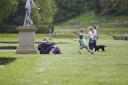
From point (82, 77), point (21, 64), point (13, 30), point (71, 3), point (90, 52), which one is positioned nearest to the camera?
point (82, 77)

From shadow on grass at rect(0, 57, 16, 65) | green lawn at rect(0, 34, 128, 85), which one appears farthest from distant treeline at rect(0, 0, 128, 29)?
green lawn at rect(0, 34, 128, 85)

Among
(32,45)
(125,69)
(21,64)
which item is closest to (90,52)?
(32,45)

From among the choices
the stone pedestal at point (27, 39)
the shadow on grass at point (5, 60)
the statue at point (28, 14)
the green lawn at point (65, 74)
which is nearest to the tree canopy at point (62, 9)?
the statue at point (28, 14)

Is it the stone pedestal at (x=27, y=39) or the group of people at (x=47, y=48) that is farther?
the stone pedestal at (x=27, y=39)

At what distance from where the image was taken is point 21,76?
17.9 meters

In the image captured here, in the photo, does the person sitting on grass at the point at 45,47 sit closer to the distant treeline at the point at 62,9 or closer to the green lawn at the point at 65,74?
the green lawn at the point at 65,74

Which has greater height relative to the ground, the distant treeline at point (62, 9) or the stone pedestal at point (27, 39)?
the distant treeline at point (62, 9)

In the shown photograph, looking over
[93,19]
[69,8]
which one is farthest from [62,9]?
[93,19]

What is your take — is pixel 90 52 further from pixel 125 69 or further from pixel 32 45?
pixel 125 69

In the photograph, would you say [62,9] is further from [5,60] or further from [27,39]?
[5,60]

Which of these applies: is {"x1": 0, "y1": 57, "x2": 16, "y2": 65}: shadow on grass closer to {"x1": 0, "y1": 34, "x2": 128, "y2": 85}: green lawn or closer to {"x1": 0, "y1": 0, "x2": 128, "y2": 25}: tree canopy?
{"x1": 0, "y1": 34, "x2": 128, "y2": 85}: green lawn

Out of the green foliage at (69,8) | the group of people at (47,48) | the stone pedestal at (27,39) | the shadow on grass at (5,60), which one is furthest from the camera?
the green foliage at (69,8)

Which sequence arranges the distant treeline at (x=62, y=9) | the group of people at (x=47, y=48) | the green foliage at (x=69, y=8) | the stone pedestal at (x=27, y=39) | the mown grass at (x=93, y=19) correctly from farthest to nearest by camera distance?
the green foliage at (x=69, y=8)
the mown grass at (x=93, y=19)
the distant treeline at (x=62, y=9)
the stone pedestal at (x=27, y=39)
the group of people at (x=47, y=48)

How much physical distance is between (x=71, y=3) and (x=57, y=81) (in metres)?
131
